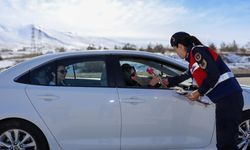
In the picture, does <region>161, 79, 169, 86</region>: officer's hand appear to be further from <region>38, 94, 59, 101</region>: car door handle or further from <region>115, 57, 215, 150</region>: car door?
<region>38, 94, 59, 101</region>: car door handle

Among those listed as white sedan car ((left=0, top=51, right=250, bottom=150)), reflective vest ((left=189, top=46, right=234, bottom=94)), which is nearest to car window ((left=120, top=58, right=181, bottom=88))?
white sedan car ((left=0, top=51, right=250, bottom=150))

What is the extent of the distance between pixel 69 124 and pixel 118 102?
0.62 m

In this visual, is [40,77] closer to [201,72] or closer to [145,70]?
[145,70]

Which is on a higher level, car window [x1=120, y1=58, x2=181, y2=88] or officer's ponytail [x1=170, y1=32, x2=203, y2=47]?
officer's ponytail [x1=170, y1=32, x2=203, y2=47]

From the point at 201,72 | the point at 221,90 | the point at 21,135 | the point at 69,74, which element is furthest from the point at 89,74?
the point at 221,90

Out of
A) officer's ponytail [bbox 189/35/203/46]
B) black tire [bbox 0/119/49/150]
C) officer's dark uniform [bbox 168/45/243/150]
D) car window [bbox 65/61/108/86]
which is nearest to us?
officer's dark uniform [bbox 168/45/243/150]

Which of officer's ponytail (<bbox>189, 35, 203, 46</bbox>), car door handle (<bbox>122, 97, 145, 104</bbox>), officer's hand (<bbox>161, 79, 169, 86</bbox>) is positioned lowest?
car door handle (<bbox>122, 97, 145, 104</bbox>)

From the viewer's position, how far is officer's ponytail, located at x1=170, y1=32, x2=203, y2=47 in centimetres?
492

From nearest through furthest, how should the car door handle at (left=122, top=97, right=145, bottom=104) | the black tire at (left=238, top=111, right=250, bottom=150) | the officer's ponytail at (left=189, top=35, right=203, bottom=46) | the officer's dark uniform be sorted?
the officer's dark uniform < the officer's ponytail at (left=189, top=35, right=203, bottom=46) < the car door handle at (left=122, top=97, right=145, bottom=104) < the black tire at (left=238, top=111, right=250, bottom=150)

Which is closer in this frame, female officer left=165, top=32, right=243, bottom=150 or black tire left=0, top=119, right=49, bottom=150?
female officer left=165, top=32, right=243, bottom=150

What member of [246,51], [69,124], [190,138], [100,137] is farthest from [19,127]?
[246,51]

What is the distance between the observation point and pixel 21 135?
556cm

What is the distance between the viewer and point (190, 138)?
580 cm

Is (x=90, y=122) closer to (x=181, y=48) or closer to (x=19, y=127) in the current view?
(x=19, y=127)
